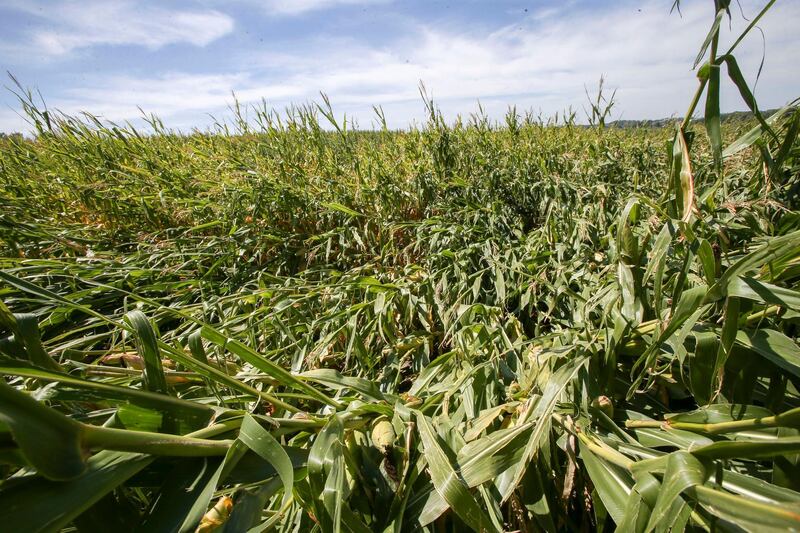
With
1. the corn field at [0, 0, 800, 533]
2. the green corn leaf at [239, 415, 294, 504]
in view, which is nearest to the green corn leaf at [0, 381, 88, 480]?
the corn field at [0, 0, 800, 533]

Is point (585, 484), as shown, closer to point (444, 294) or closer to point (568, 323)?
point (568, 323)

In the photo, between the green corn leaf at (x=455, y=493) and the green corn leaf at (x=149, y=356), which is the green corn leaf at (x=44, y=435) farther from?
the green corn leaf at (x=455, y=493)

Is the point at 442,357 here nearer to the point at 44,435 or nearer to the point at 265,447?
the point at 265,447

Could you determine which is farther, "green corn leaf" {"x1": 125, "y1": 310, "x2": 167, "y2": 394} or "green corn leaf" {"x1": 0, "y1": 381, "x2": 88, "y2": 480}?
"green corn leaf" {"x1": 125, "y1": 310, "x2": 167, "y2": 394}

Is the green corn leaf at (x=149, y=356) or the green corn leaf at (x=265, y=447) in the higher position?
the green corn leaf at (x=149, y=356)

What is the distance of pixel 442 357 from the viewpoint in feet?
3.64

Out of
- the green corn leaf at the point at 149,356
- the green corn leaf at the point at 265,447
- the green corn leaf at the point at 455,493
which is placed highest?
the green corn leaf at the point at 149,356

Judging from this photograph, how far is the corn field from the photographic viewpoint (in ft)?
1.44

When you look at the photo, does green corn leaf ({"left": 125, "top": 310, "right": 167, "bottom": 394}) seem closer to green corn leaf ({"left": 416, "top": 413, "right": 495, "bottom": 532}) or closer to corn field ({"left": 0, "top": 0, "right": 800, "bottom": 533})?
corn field ({"left": 0, "top": 0, "right": 800, "bottom": 533})

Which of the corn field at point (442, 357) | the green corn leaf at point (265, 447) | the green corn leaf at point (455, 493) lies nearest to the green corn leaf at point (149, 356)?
the corn field at point (442, 357)

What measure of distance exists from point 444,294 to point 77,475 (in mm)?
1208

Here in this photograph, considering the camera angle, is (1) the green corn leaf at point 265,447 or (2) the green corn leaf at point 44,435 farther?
(1) the green corn leaf at point 265,447

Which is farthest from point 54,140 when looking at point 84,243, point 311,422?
point 311,422

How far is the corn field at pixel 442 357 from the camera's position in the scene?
0.44m
